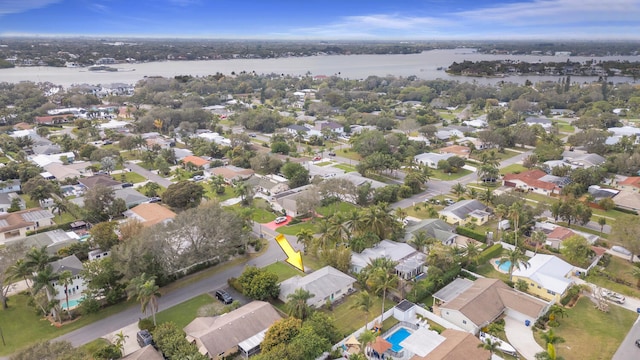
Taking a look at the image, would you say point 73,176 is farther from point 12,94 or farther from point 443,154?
point 12,94

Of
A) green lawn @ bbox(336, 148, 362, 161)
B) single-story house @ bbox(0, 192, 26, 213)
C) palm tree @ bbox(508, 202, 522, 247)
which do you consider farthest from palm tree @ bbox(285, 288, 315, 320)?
green lawn @ bbox(336, 148, 362, 161)

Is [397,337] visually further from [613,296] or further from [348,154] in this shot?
[348,154]

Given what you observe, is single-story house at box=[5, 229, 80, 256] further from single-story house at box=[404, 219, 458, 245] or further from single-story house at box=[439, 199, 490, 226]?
single-story house at box=[439, 199, 490, 226]

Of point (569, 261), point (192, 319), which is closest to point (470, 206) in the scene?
point (569, 261)

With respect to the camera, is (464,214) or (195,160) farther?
(195,160)

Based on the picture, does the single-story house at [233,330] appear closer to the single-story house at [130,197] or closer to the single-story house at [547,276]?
the single-story house at [547,276]

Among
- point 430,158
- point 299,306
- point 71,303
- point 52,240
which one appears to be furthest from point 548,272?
point 52,240

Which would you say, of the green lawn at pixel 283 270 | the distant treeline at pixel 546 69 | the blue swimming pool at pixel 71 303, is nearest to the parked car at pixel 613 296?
the green lawn at pixel 283 270
